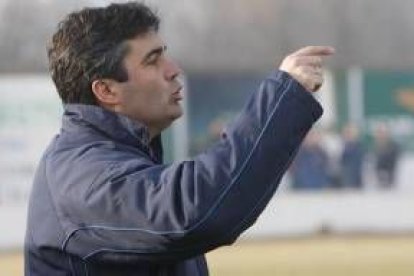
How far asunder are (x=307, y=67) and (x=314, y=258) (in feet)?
47.9

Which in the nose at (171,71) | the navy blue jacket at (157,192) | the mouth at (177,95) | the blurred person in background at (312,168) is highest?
the nose at (171,71)

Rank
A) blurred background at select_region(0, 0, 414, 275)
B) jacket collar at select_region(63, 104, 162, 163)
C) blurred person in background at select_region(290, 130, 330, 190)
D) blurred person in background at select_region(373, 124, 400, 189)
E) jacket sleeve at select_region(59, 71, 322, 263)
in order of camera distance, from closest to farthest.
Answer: jacket sleeve at select_region(59, 71, 322, 263) < jacket collar at select_region(63, 104, 162, 163) < blurred background at select_region(0, 0, 414, 275) < blurred person in background at select_region(290, 130, 330, 190) < blurred person in background at select_region(373, 124, 400, 189)

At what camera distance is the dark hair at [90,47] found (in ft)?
7.90

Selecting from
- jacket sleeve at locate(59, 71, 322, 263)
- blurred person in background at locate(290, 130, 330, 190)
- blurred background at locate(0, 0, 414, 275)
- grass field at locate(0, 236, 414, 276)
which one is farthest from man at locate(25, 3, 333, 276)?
blurred person in background at locate(290, 130, 330, 190)

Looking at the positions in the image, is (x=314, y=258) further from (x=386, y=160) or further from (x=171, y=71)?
(x=171, y=71)

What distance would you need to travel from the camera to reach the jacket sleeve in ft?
7.00

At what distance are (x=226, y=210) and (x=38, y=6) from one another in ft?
101

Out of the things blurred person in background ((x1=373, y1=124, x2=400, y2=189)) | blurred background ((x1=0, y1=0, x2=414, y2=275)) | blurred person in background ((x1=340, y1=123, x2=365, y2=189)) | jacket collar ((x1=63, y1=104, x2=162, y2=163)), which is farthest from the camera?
blurred person in background ((x1=340, y1=123, x2=365, y2=189))

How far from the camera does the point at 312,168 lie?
81.0 ft

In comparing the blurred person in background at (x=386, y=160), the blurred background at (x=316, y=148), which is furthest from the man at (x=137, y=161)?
the blurred person in background at (x=386, y=160)

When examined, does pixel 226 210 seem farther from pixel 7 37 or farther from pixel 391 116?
pixel 7 37

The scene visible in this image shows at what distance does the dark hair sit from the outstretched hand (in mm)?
357

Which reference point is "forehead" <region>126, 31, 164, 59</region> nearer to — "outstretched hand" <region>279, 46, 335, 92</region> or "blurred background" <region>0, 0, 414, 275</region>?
"outstretched hand" <region>279, 46, 335, 92</region>

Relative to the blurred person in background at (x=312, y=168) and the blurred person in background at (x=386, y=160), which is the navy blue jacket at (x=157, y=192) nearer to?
the blurred person in background at (x=312, y=168)
